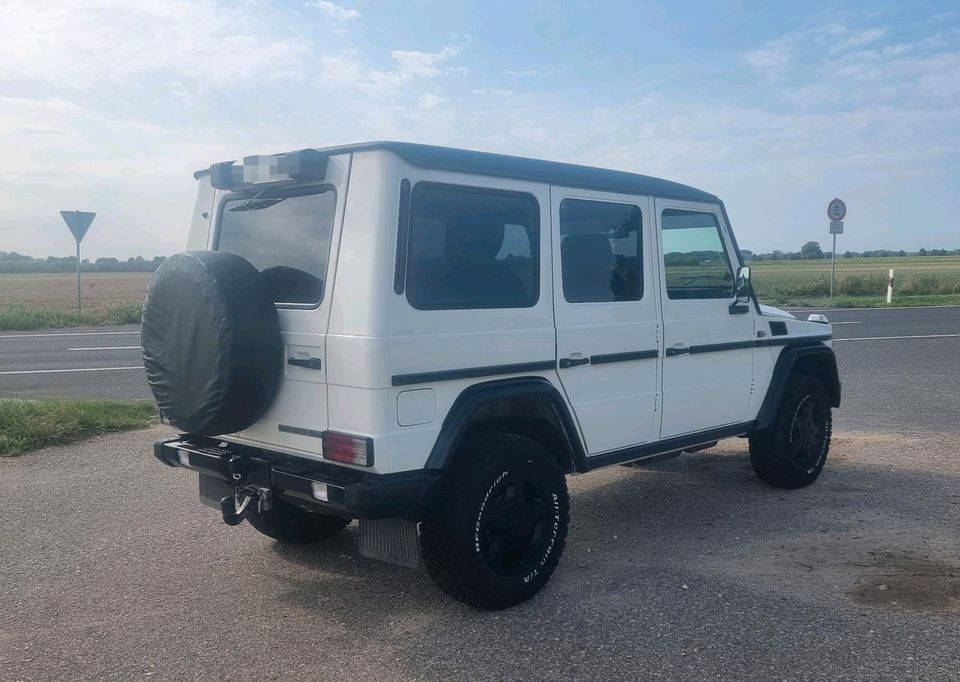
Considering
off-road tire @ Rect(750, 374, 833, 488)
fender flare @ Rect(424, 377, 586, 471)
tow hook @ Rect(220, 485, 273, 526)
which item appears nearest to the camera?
fender flare @ Rect(424, 377, 586, 471)

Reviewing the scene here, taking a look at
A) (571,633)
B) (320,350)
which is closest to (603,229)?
(320,350)

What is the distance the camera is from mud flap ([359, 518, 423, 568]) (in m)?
3.99

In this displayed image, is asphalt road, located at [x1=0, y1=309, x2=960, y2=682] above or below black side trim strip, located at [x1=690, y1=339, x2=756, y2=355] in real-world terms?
below

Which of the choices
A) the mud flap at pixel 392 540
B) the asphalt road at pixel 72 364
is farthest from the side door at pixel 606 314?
the asphalt road at pixel 72 364

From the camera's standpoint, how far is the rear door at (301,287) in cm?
395

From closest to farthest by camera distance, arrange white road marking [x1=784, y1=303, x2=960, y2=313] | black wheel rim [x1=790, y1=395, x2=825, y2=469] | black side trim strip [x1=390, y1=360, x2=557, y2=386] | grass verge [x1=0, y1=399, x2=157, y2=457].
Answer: black side trim strip [x1=390, y1=360, x2=557, y2=386] < black wheel rim [x1=790, y1=395, x2=825, y2=469] < grass verge [x1=0, y1=399, x2=157, y2=457] < white road marking [x1=784, y1=303, x2=960, y2=313]

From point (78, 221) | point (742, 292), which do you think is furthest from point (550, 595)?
point (78, 221)

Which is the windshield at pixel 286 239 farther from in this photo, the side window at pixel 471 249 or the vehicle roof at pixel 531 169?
the side window at pixel 471 249

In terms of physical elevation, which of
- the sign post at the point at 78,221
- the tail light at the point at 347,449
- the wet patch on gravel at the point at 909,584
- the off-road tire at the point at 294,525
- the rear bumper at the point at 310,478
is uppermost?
the sign post at the point at 78,221

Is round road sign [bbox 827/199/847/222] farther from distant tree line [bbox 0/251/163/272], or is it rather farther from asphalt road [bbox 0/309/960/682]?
distant tree line [bbox 0/251/163/272]

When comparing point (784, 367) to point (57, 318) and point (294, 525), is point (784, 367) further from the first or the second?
point (57, 318)

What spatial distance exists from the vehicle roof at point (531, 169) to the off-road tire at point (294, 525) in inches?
85.2

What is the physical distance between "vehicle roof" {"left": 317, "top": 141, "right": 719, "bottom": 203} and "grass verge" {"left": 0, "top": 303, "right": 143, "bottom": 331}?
20.0 meters

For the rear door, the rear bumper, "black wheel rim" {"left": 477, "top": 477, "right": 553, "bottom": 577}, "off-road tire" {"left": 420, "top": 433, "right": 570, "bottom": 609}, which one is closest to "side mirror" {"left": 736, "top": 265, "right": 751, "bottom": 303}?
"off-road tire" {"left": 420, "top": 433, "right": 570, "bottom": 609}
